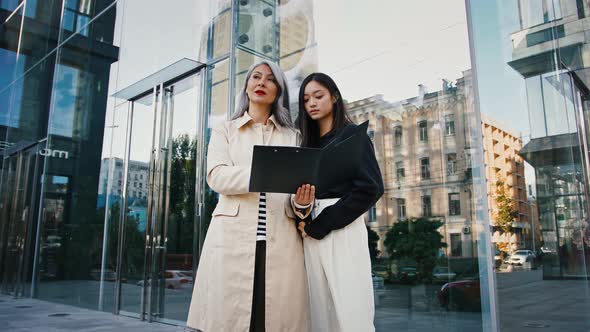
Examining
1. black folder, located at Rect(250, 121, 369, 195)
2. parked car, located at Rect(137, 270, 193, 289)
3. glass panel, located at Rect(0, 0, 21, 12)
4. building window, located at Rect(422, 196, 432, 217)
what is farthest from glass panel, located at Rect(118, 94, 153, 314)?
glass panel, located at Rect(0, 0, 21, 12)

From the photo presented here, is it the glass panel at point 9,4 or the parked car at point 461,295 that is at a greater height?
the glass panel at point 9,4

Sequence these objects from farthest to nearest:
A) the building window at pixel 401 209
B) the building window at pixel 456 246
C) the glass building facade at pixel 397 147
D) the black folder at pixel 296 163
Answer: the building window at pixel 401 209, the building window at pixel 456 246, the glass building facade at pixel 397 147, the black folder at pixel 296 163

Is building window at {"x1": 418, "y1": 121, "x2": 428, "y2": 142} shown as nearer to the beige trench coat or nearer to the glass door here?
the beige trench coat

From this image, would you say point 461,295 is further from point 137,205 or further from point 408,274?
point 137,205

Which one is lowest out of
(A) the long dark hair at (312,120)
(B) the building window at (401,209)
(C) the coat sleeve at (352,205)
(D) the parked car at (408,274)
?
(D) the parked car at (408,274)

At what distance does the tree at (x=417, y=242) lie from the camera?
9.90 feet

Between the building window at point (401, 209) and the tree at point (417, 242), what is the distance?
36 mm

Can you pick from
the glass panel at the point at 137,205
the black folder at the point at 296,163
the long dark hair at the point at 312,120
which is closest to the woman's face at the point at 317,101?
the long dark hair at the point at 312,120

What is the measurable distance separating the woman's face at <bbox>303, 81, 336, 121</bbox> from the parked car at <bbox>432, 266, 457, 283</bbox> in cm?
173

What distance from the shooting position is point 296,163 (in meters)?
1.36

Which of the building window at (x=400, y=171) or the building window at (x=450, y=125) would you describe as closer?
the building window at (x=450, y=125)

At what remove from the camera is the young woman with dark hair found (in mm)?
1417

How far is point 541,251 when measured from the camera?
260 cm

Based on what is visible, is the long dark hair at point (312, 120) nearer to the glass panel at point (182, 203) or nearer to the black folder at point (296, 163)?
the black folder at point (296, 163)
